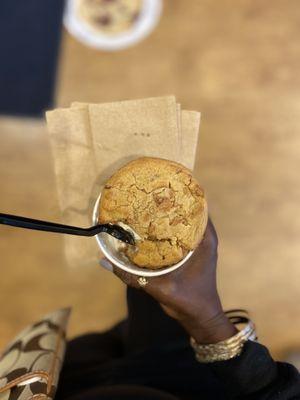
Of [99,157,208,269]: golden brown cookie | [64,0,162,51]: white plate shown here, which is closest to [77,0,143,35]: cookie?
[64,0,162,51]: white plate

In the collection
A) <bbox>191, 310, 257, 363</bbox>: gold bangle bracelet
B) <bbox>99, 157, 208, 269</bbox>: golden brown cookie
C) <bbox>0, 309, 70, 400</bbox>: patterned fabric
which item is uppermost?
<bbox>99, 157, 208, 269</bbox>: golden brown cookie

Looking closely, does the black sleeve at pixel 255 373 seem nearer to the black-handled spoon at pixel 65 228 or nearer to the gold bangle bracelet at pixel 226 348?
the gold bangle bracelet at pixel 226 348

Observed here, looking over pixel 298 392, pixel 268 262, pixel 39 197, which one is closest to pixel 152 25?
pixel 39 197

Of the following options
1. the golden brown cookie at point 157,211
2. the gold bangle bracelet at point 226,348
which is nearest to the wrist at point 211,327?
the gold bangle bracelet at point 226,348

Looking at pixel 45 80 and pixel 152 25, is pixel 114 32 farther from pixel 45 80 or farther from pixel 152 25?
pixel 45 80

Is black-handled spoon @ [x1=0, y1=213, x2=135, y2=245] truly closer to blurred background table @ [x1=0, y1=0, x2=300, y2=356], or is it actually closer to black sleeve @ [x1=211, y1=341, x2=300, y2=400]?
black sleeve @ [x1=211, y1=341, x2=300, y2=400]

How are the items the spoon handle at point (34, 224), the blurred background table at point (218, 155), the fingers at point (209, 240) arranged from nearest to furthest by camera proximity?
the spoon handle at point (34, 224), the fingers at point (209, 240), the blurred background table at point (218, 155)

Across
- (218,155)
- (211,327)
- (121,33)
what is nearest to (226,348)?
(211,327)
